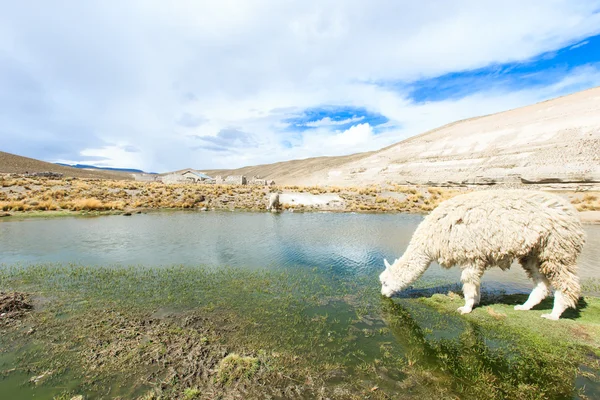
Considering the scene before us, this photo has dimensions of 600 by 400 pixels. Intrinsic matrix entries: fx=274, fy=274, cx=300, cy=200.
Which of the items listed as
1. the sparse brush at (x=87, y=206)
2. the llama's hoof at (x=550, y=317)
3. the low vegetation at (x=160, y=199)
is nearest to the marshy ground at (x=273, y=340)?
the llama's hoof at (x=550, y=317)

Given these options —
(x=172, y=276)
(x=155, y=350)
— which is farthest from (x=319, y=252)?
(x=155, y=350)

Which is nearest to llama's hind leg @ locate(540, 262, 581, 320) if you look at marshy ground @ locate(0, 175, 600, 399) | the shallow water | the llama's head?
marshy ground @ locate(0, 175, 600, 399)

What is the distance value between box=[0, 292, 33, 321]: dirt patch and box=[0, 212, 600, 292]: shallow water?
307 cm

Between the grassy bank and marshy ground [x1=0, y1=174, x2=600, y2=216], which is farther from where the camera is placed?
marshy ground [x1=0, y1=174, x2=600, y2=216]

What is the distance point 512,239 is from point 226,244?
1071cm

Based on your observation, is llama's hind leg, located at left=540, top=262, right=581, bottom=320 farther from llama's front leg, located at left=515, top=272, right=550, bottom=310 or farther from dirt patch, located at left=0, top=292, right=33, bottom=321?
dirt patch, located at left=0, top=292, right=33, bottom=321

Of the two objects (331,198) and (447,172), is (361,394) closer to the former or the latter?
(331,198)

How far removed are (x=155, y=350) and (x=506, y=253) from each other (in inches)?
274

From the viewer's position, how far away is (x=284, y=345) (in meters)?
5.01

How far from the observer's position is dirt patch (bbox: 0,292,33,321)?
5676 mm

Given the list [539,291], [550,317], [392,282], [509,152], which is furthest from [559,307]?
[509,152]

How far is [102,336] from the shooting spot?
16.7 ft

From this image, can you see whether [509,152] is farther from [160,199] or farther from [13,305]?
[13,305]

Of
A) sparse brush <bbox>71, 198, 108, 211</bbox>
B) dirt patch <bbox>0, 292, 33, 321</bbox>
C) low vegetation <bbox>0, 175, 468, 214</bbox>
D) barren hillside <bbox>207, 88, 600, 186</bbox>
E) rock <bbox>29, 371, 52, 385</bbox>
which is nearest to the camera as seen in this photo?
rock <bbox>29, 371, 52, 385</bbox>
